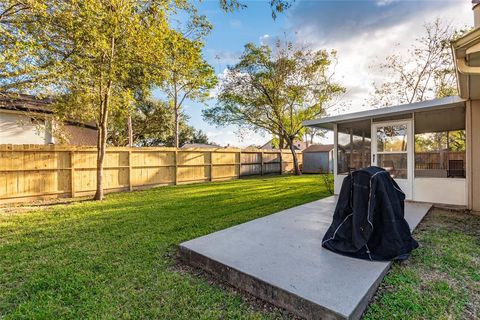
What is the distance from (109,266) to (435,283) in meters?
3.53

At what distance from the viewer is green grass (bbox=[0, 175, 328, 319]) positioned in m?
2.02

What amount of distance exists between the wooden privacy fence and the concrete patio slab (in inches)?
252

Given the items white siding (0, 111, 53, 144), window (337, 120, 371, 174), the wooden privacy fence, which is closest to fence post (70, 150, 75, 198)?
the wooden privacy fence

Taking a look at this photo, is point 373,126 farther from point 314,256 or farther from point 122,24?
point 122,24

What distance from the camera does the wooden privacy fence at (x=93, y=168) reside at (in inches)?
257

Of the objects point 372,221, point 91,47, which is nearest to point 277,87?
point 91,47

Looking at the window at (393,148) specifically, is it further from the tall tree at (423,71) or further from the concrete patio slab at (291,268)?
the tall tree at (423,71)

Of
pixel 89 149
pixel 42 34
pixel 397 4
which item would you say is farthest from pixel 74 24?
pixel 397 4

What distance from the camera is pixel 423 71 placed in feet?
44.7

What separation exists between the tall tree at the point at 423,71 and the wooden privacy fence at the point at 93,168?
1056 centimetres

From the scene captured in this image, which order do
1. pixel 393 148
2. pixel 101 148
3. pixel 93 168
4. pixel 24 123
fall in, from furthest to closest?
pixel 24 123
pixel 93 168
pixel 101 148
pixel 393 148

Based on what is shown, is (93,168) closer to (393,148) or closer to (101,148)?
(101,148)

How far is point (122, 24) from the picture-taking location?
6.14 meters

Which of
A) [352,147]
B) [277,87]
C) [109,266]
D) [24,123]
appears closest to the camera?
[109,266]
